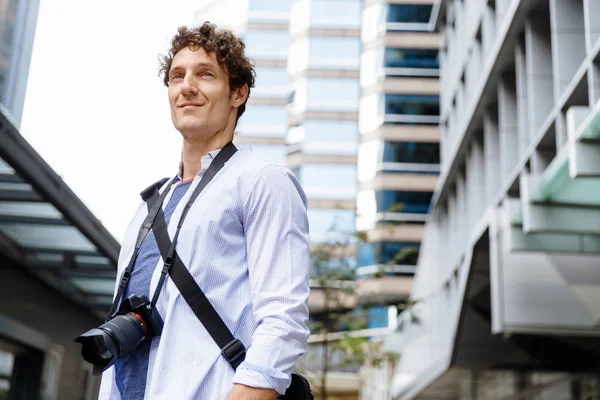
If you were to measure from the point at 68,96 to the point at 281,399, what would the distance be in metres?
5.39

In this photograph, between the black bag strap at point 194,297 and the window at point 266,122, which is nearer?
the black bag strap at point 194,297

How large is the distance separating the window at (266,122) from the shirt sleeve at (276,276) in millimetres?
62337

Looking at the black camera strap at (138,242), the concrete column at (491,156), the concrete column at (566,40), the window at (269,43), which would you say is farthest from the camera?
the window at (269,43)

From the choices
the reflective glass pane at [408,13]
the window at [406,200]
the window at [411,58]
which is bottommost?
the window at [406,200]

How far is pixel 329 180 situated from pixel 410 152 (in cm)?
521

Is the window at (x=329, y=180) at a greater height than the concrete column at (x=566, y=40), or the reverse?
the window at (x=329, y=180)

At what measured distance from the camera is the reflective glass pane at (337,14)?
214 ft

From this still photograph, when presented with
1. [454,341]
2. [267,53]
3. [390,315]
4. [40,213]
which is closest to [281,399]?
[40,213]

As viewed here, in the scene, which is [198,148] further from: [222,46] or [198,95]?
[222,46]

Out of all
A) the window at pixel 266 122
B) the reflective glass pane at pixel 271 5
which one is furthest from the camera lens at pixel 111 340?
the reflective glass pane at pixel 271 5

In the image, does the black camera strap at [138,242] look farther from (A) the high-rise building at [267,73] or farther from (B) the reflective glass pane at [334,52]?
(B) the reflective glass pane at [334,52]

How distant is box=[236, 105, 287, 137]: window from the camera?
65.1m

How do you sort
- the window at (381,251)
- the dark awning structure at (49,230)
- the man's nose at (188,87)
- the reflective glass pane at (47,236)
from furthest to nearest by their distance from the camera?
the window at (381,251) < the reflective glass pane at (47,236) < the dark awning structure at (49,230) < the man's nose at (188,87)

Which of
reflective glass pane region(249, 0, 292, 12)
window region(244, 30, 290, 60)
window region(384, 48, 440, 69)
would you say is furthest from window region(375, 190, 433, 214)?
reflective glass pane region(249, 0, 292, 12)
